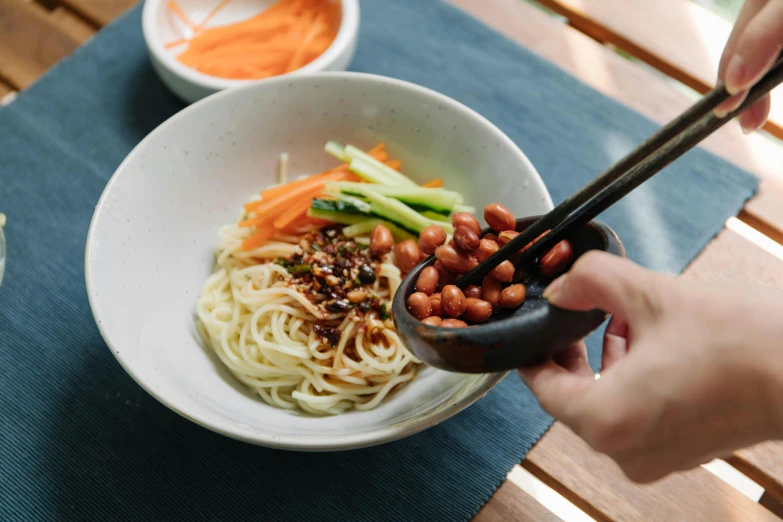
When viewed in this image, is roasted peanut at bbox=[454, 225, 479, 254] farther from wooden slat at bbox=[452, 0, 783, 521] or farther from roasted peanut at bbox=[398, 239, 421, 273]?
wooden slat at bbox=[452, 0, 783, 521]

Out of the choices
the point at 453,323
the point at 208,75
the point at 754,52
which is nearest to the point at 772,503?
the point at 453,323

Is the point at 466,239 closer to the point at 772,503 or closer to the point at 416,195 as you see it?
the point at 416,195

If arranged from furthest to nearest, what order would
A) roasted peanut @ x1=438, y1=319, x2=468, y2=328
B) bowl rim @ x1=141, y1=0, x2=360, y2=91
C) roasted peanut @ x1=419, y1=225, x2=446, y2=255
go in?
bowl rim @ x1=141, y1=0, x2=360, y2=91 → roasted peanut @ x1=419, y1=225, x2=446, y2=255 → roasted peanut @ x1=438, y1=319, x2=468, y2=328

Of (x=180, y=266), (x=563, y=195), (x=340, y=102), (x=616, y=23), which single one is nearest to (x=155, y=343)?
(x=180, y=266)

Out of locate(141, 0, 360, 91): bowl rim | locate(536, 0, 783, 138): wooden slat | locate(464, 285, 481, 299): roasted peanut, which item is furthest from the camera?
locate(536, 0, 783, 138): wooden slat

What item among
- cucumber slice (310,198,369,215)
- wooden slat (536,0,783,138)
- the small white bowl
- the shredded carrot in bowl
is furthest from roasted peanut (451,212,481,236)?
wooden slat (536,0,783,138)

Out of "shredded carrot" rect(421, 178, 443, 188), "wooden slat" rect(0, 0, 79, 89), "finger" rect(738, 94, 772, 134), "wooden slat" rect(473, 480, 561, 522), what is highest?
"finger" rect(738, 94, 772, 134)
